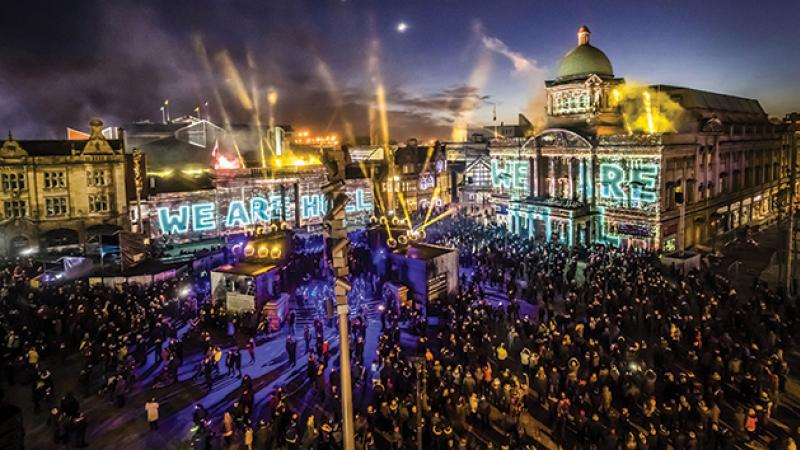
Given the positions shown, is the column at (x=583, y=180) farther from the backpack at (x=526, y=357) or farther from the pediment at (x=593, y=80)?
the backpack at (x=526, y=357)

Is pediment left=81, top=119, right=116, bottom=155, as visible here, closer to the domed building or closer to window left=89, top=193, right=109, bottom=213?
window left=89, top=193, right=109, bottom=213

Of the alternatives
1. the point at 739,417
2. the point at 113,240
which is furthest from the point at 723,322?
the point at 113,240

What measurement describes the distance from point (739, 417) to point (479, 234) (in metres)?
32.4

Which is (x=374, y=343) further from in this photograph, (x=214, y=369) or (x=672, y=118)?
(x=672, y=118)

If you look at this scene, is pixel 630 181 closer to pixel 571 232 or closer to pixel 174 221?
pixel 571 232

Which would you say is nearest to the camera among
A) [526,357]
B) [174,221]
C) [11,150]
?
[526,357]

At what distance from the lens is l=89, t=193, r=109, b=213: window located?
47.8 metres

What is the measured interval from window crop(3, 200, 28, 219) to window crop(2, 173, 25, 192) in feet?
3.65

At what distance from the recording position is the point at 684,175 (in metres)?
49.3

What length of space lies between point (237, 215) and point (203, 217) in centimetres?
342

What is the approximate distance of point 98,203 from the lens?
1897 inches

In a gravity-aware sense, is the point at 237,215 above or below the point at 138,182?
below

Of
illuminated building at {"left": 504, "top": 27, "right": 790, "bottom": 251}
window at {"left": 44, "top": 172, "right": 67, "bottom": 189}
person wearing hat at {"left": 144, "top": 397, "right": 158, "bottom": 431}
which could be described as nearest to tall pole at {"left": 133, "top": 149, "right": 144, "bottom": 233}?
window at {"left": 44, "top": 172, "right": 67, "bottom": 189}

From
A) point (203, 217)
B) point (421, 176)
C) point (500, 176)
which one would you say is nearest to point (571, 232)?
point (500, 176)
